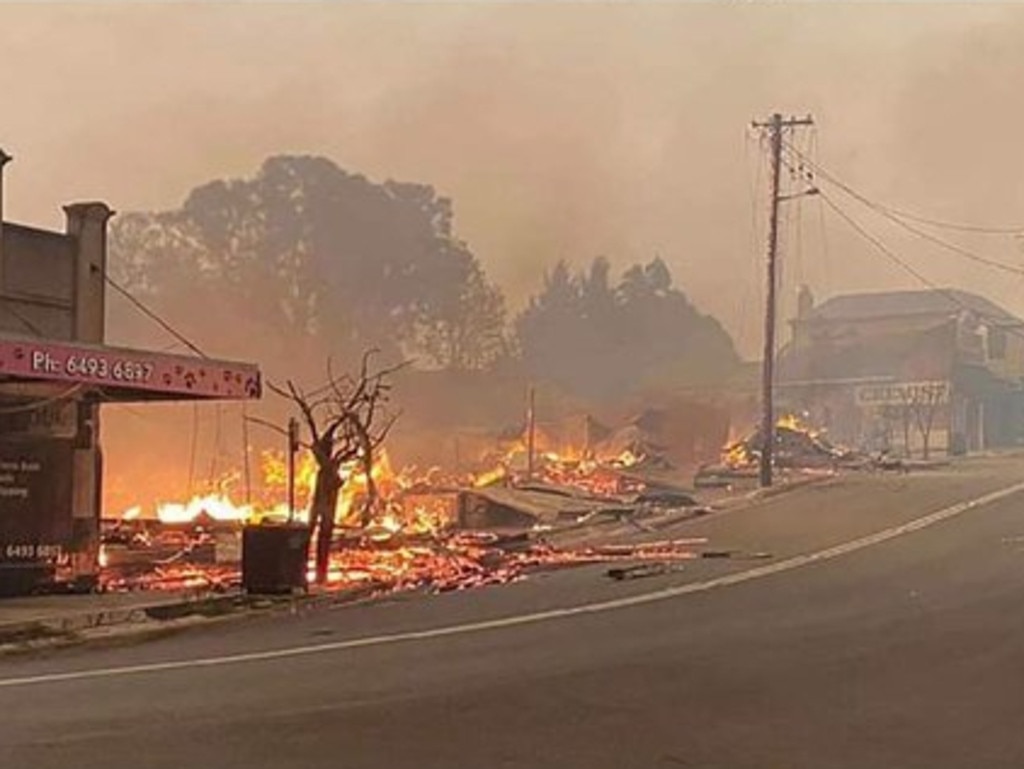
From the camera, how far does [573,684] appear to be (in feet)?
35.4

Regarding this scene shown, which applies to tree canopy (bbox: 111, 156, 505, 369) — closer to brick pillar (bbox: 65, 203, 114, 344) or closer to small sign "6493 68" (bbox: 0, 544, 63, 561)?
brick pillar (bbox: 65, 203, 114, 344)

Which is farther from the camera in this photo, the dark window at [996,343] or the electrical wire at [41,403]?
the dark window at [996,343]

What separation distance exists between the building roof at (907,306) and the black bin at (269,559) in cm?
6795

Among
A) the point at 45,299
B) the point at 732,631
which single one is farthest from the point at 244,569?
the point at 732,631

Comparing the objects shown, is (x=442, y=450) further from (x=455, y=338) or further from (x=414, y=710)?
(x=414, y=710)

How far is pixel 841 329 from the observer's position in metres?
81.0

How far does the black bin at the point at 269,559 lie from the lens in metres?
18.1

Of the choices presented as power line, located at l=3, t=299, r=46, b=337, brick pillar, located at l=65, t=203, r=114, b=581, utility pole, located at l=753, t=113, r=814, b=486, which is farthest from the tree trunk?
utility pole, located at l=753, t=113, r=814, b=486

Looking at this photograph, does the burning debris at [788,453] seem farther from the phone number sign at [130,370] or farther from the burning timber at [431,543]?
the phone number sign at [130,370]

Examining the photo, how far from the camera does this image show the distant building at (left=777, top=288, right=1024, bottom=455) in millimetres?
70500

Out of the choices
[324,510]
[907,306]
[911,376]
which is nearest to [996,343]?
[907,306]

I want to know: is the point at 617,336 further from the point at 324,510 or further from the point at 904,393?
the point at 324,510

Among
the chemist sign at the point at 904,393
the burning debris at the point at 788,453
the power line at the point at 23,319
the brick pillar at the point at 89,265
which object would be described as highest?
the chemist sign at the point at 904,393

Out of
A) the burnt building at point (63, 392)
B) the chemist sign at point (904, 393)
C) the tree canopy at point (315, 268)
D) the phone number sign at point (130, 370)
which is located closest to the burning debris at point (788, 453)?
the chemist sign at point (904, 393)
